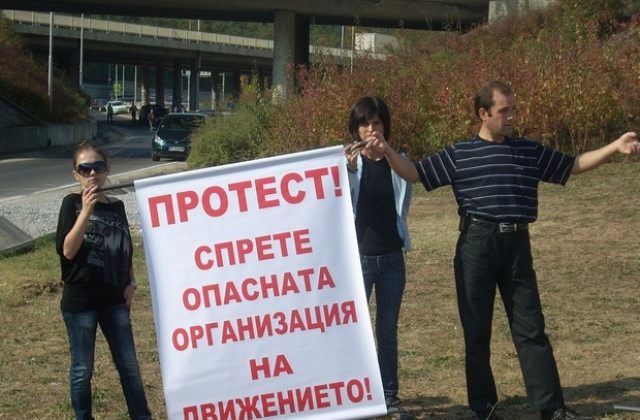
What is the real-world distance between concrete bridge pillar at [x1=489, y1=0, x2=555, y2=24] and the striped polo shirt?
34306 mm

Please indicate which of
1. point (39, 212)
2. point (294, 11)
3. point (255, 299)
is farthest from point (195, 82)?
point (255, 299)

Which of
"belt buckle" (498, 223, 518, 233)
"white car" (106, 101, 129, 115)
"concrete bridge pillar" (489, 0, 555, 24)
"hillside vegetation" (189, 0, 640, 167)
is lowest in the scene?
"belt buckle" (498, 223, 518, 233)

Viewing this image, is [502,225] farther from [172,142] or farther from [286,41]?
[286,41]

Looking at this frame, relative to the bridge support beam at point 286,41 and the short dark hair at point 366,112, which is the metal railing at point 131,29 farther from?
the short dark hair at point 366,112

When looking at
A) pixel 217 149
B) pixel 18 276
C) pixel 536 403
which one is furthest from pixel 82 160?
pixel 217 149

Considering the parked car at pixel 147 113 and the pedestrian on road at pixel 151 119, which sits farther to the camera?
the parked car at pixel 147 113

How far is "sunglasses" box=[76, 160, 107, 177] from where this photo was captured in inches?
234

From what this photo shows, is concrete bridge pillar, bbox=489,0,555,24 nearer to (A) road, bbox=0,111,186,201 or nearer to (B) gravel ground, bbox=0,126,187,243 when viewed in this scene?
(A) road, bbox=0,111,186,201

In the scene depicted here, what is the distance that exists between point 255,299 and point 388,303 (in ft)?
4.14

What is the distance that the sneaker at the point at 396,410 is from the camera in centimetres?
646

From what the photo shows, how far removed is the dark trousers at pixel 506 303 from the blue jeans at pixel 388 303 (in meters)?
0.35

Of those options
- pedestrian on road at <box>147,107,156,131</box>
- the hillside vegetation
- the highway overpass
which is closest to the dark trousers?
the hillside vegetation

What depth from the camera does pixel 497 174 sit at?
640 centimetres

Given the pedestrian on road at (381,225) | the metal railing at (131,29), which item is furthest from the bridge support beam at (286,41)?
the pedestrian on road at (381,225)
